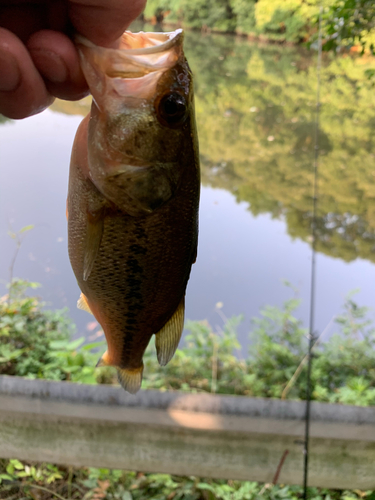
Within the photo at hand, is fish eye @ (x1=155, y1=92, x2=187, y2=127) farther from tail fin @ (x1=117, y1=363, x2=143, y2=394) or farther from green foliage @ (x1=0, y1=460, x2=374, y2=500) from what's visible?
green foliage @ (x1=0, y1=460, x2=374, y2=500)

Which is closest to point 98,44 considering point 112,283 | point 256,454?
point 112,283

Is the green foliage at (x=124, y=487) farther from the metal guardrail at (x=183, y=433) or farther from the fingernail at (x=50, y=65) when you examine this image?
the fingernail at (x=50, y=65)

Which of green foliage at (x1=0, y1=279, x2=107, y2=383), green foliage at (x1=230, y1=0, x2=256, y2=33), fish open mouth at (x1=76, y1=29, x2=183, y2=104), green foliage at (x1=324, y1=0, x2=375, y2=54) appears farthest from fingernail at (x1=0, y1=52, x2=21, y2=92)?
green foliage at (x1=230, y1=0, x2=256, y2=33)

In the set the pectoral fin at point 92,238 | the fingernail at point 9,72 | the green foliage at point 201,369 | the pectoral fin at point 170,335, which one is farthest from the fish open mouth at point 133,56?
the green foliage at point 201,369

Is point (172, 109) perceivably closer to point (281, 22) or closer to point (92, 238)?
point (92, 238)

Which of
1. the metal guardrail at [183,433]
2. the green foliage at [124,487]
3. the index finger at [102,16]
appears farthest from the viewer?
the green foliage at [124,487]

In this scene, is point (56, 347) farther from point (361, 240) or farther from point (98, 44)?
point (361, 240)

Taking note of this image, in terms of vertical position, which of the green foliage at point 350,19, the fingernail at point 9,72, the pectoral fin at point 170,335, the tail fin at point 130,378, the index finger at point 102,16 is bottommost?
the tail fin at point 130,378
